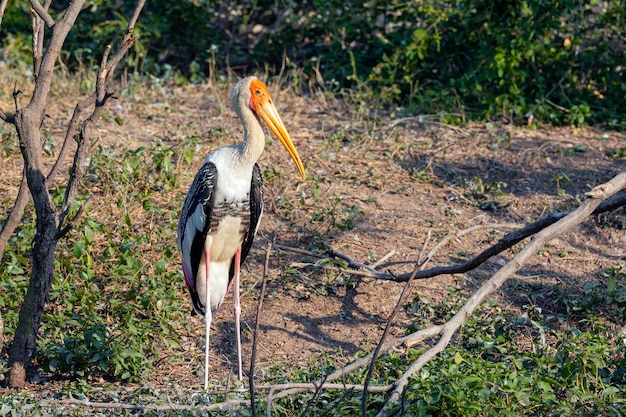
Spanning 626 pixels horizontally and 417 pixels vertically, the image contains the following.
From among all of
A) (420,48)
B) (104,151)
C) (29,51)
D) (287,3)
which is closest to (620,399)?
(104,151)

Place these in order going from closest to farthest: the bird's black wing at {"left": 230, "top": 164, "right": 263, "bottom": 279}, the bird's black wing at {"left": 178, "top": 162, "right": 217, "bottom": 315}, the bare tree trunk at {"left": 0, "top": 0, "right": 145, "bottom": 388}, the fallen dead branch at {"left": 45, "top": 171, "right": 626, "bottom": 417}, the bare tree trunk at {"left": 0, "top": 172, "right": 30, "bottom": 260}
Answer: the fallen dead branch at {"left": 45, "top": 171, "right": 626, "bottom": 417} → the bare tree trunk at {"left": 0, "top": 0, "right": 145, "bottom": 388} → the bare tree trunk at {"left": 0, "top": 172, "right": 30, "bottom": 260} → the bird's black wing at {"left": 178, "top": 162, "right": 217, "bottom": 315} → the bird's black wing at {"left": 230, "top": 164, "right": 263, "bottom": 279}

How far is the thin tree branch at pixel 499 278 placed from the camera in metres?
3.46

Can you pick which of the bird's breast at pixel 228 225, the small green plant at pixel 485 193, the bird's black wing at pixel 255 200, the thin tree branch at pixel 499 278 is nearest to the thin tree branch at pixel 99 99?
the bird's breast at pixel 228 225

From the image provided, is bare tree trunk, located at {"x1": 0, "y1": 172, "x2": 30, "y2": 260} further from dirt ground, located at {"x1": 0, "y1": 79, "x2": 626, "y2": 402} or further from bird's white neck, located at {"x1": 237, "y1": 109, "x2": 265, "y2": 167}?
bird's white neck, located at {"x1": 237, "y1": 109, "x2": 265, "y2": 167}

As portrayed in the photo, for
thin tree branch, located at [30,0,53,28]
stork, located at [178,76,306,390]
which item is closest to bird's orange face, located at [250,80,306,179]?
stork, located at [178,76,306,390]

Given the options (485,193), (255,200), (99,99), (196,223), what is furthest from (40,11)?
(485,193)

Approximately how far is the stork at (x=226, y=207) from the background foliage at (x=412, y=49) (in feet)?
9.29

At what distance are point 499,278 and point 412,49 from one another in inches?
164

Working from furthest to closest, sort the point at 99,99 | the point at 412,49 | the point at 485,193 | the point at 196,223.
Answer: the point at 412,49, the point at 485,193, the point at 196,223, the point at 99,99

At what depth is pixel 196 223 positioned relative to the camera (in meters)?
4.70

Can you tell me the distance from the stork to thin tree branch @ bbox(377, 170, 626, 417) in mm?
1320

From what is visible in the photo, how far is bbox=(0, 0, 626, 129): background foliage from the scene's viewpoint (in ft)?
24.1

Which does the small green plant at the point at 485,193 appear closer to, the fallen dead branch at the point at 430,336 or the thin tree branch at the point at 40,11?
the fallen dead branch at the point at 430,336

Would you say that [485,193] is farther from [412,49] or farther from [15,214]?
[15,214]
